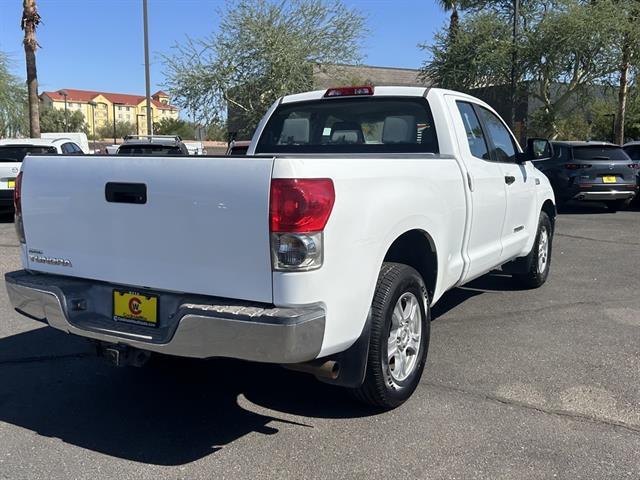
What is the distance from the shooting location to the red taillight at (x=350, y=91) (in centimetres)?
517

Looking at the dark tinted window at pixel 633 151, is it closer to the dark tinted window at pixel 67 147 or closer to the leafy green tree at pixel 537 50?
the leafy green tree at pixel 537 50

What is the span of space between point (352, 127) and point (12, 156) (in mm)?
9945

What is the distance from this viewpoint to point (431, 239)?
409cm

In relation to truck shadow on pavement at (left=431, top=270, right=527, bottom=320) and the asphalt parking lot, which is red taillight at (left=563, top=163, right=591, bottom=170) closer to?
truck shadow on pavement at (left=431, top=270, right=527, bottom=320)

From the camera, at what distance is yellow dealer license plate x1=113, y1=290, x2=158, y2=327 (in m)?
3.32

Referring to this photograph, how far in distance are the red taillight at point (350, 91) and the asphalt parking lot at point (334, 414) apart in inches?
82.8

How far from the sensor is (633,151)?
15359mm

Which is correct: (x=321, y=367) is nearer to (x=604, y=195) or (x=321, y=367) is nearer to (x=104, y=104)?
(x=604, y=195)

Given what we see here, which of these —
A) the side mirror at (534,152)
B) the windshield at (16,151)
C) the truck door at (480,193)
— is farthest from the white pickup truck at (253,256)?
the windshield at (16,151)

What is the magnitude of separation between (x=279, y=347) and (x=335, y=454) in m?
0.81

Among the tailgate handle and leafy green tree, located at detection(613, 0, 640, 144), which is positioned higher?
leafy green tree, located at detection(613, 0, 640, 144)

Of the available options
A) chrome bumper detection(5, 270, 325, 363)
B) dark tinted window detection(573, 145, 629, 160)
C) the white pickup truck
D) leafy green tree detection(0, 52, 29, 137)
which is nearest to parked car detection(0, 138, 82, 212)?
the white pickup truck

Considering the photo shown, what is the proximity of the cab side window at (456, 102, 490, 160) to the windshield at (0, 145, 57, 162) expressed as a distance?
9842mm

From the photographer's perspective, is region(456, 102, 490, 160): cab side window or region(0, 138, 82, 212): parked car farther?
region(0, 138, 82, 212): parked car
